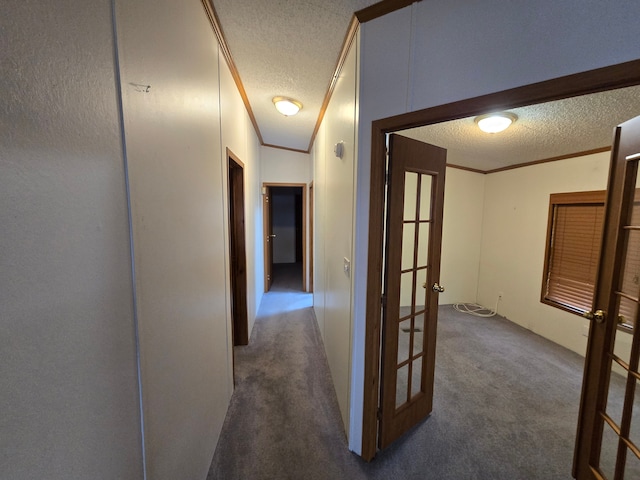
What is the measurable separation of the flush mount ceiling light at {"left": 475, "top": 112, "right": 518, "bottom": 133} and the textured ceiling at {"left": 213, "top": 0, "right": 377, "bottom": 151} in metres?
1.32

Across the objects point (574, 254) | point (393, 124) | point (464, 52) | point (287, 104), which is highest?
point (287, 104)

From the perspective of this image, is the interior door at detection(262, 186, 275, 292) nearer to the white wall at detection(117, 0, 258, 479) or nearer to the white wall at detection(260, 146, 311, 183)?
the white wall at detection(260, 146, 311, 183)

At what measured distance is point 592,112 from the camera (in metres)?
1.85

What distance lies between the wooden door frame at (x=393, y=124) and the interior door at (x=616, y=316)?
2.20 ft

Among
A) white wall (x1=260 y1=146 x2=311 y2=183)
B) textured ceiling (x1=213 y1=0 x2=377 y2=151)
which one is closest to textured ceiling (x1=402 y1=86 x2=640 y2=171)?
textured ceiling (x1=213 y1=0 x2=377 y2=151)

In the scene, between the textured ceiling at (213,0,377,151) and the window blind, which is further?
the window blind

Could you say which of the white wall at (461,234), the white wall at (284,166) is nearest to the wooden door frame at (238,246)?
the white wall at (284,166)

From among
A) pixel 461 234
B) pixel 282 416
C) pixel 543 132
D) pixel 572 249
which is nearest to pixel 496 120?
pixel 543 132

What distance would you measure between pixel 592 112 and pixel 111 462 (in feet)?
10.5

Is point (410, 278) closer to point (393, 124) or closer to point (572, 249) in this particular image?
point (393, 124)

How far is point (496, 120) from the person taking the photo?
207 cm

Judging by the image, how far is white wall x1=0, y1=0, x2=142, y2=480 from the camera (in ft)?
1.44

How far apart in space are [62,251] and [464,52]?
5.03 feet

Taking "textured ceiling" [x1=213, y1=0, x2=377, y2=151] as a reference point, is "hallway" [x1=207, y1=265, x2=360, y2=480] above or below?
below
